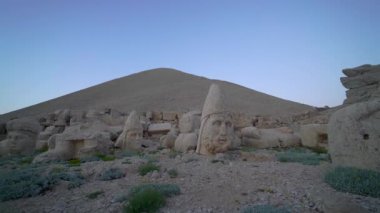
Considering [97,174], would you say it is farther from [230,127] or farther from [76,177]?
[230,127]

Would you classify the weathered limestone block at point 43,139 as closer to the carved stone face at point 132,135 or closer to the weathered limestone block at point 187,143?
the carved stone face at point 132,135

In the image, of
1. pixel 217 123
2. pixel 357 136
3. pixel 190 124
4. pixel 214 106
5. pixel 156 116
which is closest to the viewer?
pixel 357 136

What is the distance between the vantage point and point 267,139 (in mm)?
13648

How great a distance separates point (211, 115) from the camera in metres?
10.1

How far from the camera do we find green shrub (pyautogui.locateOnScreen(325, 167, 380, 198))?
4.87 metres

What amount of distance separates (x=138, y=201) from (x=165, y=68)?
63.0 m

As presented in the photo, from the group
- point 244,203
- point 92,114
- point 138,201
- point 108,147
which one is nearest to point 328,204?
point 244,203

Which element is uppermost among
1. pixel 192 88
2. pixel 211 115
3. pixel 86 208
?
pixel 192 88

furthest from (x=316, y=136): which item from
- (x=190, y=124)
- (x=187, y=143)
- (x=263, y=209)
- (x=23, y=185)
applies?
(x=23, y=185)

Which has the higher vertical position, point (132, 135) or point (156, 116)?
point (156, 116)

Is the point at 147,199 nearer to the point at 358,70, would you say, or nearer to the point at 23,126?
the point at 358,70

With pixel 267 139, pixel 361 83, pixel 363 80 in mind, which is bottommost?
pixel 267 139

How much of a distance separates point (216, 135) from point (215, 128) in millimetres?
231

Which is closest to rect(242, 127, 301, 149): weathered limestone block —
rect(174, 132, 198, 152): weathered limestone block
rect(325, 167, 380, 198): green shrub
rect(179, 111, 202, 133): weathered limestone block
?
rect(179, 111, 202, 133): weathered limestone block
